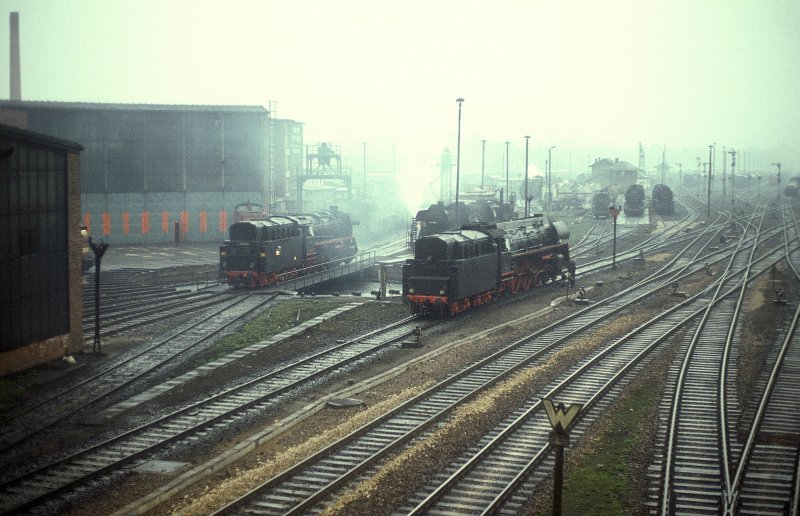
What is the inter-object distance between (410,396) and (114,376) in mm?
8970

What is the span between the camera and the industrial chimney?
273ft

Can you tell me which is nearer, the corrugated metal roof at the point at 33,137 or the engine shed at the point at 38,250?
the corrugated metal roof at the point at 33,137

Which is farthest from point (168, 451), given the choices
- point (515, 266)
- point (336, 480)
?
point (515, 266)

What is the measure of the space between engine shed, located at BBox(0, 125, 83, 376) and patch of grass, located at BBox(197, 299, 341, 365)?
180 inches

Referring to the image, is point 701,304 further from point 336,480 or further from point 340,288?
point 336,480

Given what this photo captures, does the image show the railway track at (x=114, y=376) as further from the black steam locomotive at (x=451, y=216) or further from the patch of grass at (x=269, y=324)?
the black steam locomotive at (x=451, y=216)

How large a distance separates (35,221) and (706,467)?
19.6 meters

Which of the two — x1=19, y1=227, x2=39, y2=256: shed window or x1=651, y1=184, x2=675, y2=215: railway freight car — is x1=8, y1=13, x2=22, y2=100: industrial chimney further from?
x1=651, y1=184, x2=675, y2=215: railway freight car

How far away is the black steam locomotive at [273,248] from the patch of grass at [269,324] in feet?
16.5

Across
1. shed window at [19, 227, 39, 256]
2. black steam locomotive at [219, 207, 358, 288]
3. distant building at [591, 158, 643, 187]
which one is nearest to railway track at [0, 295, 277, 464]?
shed window at [19, 227, 39, 256]

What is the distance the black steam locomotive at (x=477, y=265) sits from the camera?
110 feet

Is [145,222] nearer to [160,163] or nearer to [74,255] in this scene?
[160,163]

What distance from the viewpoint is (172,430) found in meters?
19.2

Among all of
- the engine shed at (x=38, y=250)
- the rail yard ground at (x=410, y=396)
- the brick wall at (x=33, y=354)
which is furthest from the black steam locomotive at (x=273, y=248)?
the brick wall at (x=33, y=354)
